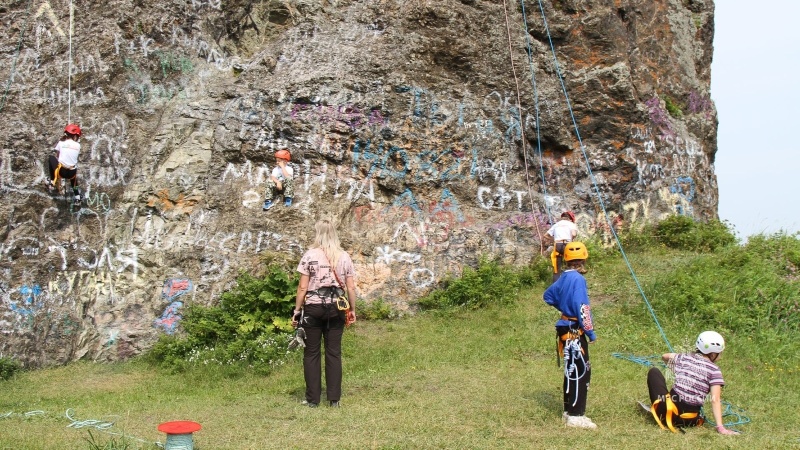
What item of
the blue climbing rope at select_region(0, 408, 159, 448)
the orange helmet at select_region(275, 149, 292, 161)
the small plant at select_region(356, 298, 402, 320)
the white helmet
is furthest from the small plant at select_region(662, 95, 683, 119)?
the blue climbing rope at select_region(0, 408, 159, 448)

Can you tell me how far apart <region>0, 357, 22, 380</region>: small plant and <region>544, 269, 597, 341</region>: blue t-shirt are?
6984 mm

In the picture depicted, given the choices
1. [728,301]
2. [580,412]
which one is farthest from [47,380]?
[728,301]

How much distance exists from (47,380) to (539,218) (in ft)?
25.2

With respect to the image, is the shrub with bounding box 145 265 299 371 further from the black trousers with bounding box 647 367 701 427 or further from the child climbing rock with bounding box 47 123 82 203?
the black trousers with bounding box 647 367 701 427

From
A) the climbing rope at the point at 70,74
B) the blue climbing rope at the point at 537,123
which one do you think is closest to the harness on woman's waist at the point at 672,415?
the blue climbing rope at the point at 537,123

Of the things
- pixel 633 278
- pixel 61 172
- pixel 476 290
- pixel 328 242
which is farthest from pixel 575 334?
pixel 61 172

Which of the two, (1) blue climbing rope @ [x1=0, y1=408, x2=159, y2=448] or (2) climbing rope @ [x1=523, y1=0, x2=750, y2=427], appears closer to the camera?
(1) blue climbing rope @ [x1=0, y1=408, x2=159, y2=448]

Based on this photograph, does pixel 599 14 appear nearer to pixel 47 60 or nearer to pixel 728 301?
pixel 728 301

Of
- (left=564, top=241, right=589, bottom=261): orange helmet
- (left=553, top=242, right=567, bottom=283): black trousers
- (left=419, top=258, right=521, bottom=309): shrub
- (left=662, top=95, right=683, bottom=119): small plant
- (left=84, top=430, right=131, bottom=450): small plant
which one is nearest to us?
(left=84, top=430, right=131, bottom=450): small plant

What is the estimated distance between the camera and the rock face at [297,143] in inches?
424

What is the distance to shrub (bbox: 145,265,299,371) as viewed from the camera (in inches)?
373

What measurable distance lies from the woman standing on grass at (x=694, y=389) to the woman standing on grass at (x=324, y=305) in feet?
9.60

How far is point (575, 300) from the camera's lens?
6.49 m

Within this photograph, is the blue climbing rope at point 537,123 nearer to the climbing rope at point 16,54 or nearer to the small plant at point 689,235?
the small plant at point 689,235
